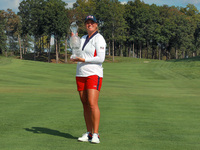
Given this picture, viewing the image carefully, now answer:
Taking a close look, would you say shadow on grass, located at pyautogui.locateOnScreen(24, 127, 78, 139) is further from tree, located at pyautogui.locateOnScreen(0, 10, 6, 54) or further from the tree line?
tree, located at pyautogui.locateOnScreen(0, 10, 6, 54)

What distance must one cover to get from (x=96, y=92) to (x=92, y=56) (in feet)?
2.30

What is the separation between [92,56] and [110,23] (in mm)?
73817

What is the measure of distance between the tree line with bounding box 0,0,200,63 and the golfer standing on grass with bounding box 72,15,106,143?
6650 centimetres

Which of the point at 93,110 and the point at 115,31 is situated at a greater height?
the point at 115,31

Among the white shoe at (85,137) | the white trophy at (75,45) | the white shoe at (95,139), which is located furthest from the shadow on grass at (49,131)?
the white trophy at (75,45)

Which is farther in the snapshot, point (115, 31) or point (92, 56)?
point (115, 31)

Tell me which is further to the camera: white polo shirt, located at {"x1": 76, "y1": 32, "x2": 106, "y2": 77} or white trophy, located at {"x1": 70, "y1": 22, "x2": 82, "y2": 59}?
white polo shirt, located at {"x1": 76, "y1": 32, "x2": 106, "y2": 77}

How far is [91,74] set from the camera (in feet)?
19.7

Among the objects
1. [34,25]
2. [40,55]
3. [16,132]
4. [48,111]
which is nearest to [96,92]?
[16,132]

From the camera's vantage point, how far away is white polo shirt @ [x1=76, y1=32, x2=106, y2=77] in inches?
237

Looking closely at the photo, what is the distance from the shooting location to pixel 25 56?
94000 millimetres

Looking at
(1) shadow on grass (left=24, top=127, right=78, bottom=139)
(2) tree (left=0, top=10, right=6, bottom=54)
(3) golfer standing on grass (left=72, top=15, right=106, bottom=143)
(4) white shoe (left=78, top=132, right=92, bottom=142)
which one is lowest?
(1) shadow on grass (left=24, top=127, right=78, bottom=139)

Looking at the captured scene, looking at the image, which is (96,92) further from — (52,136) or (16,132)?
(16,132)

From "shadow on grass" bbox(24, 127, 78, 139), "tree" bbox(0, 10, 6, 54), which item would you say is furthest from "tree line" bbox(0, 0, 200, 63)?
"shadow on grass" bbox(24, 127, 78, 139)
